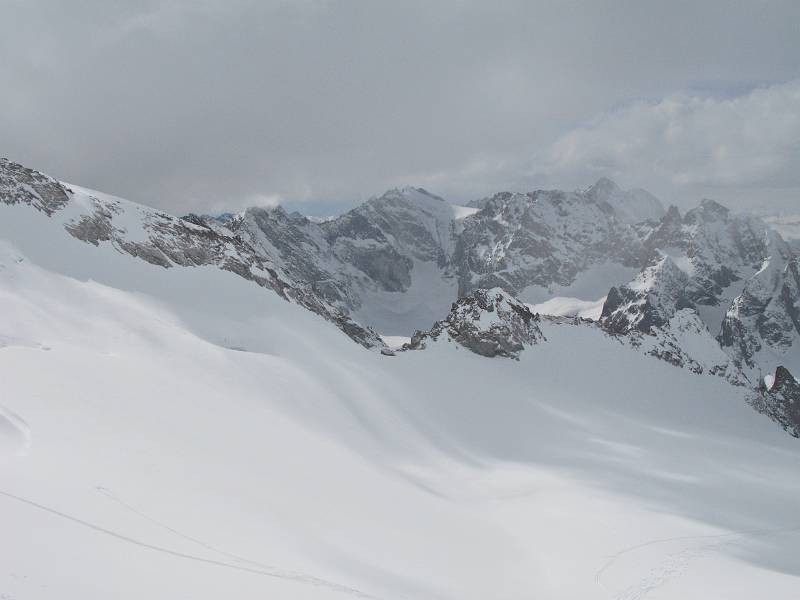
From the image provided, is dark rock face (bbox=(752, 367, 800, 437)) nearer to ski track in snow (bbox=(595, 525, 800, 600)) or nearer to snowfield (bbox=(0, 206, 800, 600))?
snowfield (bbox=(0, 206, 800, 600))

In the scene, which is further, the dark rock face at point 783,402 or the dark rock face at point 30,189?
the dark rock face at point 783,402

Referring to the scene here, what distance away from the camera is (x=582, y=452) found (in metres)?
53.7

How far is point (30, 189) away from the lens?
55.5 m

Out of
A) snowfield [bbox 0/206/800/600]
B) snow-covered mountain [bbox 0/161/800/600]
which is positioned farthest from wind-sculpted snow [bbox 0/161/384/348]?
snowfield [bbox 0/206/800/600]

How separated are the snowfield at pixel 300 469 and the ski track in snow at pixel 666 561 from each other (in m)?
0.15

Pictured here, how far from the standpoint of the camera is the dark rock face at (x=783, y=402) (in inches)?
3669

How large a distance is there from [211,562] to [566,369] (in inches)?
2901

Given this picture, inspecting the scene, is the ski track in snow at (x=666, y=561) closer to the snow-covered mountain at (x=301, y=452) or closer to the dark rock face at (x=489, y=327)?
the snow-covered mountain at (x=301, y=452)

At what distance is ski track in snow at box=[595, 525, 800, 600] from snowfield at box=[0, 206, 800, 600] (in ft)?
0.48

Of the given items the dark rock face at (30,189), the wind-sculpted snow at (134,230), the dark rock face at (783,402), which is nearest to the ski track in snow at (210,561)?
the wind-sculpted snow at (134,230)

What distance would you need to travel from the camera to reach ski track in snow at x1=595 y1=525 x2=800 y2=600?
25.5m

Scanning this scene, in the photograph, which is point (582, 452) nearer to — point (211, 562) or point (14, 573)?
point (211, 562)

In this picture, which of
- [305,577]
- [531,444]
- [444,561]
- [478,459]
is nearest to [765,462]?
[531,444]

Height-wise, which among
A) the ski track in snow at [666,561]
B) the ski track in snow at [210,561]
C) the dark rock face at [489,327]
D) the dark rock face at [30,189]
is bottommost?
the ski track in snow at [210,561]
